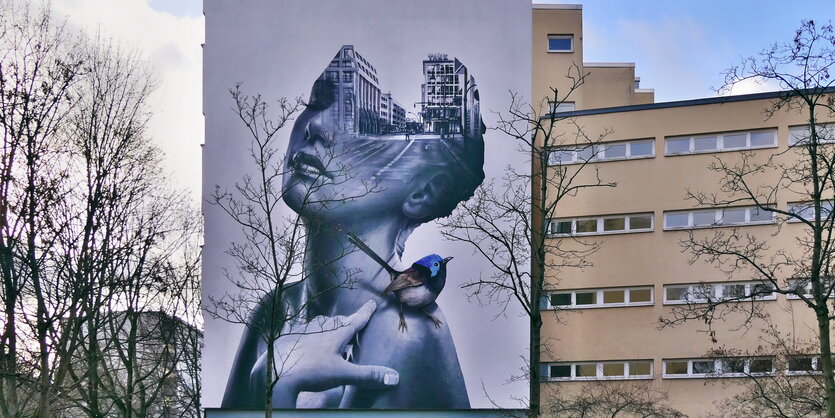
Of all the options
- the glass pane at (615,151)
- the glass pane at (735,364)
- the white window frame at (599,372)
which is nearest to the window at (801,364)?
the glass pane at (735,364)

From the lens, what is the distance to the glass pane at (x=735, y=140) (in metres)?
37.6

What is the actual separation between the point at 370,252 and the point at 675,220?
1000 centimetres

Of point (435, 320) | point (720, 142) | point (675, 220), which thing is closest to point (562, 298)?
point (435, 320)

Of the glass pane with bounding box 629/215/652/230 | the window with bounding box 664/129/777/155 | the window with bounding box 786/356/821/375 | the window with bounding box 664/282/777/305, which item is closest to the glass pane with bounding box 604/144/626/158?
the window with bounding box 664/129/777/155

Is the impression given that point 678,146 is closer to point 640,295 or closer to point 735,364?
point 640,295

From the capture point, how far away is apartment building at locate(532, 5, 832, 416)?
36938 millimetres

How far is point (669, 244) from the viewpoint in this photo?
38062 mm

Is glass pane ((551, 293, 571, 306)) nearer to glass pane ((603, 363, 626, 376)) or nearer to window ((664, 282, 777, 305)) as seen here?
glass pane ((603, 363, 626, 376))

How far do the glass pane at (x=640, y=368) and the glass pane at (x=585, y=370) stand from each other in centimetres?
118

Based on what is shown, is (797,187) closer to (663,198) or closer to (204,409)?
(663,198)

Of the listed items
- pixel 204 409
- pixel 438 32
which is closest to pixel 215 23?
pixel 438 32

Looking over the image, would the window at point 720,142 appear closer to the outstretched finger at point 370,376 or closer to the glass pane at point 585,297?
the glass pane at point 585,297

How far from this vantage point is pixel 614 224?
39000mm

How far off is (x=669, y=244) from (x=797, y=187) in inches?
179
